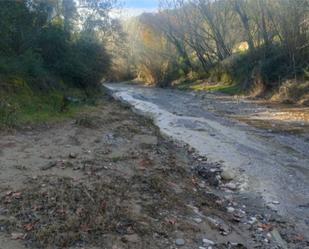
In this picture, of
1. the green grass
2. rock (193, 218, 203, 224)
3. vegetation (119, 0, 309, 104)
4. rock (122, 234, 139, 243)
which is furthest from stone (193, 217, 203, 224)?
vegetation (119, 0, 309, 104)

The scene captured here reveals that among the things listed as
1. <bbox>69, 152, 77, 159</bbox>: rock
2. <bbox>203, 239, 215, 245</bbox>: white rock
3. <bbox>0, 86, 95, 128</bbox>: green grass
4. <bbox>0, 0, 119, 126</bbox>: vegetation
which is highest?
<bbox>0, 0, 119, 126</bbox>: vegetation

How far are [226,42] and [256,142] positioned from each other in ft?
110

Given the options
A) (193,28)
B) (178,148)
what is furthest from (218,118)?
(193,28)

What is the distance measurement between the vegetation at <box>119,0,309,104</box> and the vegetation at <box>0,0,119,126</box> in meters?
12.0

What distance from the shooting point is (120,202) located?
25.9 feet

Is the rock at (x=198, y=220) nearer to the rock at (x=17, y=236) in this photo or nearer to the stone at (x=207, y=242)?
the stone at (x=207, y=242)

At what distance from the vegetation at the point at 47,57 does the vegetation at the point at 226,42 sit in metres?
12.0

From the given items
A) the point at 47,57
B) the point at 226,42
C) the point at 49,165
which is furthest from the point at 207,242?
the point at 226,42

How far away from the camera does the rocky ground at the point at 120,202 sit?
6.53m

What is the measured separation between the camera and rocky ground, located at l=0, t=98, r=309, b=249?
653 centimetres

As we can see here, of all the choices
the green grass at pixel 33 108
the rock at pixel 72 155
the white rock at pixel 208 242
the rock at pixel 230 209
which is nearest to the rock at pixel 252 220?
the rock at pixel 230 209

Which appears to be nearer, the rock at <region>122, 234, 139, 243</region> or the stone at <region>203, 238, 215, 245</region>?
the rock at <region>122, 234, 139, 243</region>

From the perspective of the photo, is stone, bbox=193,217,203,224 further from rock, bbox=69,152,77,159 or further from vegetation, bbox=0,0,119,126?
vegetation, bbox=0,0,119,126

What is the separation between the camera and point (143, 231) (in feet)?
22.0
